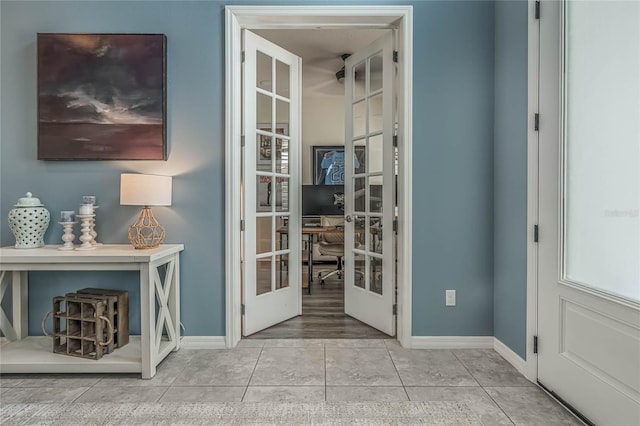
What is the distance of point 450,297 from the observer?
2459 millimetres

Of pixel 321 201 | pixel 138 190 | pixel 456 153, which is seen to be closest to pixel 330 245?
pixel 321 201

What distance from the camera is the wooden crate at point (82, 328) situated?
2092mm

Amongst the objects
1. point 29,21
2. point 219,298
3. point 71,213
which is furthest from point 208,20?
point 219,298

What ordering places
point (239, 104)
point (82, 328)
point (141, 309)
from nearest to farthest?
point (141, 309) → point (82, 328) → point (239, 104)

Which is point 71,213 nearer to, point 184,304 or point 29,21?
point 184,304

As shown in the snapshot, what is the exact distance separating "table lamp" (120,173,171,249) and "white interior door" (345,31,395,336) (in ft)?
4.80

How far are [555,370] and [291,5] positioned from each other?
2.67 meters

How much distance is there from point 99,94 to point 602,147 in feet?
9.46

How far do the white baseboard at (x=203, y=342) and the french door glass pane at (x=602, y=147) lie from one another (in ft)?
6.90

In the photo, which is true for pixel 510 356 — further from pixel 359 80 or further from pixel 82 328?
pixel 82 328

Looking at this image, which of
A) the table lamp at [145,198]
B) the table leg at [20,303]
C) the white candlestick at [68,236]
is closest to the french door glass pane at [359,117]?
the table lamp at [145,198]

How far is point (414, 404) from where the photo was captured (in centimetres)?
177

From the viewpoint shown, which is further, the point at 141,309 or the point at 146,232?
the point at 146,232

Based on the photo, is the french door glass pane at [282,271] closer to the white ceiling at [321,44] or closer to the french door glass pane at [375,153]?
the french door glass pane at [375,153]
